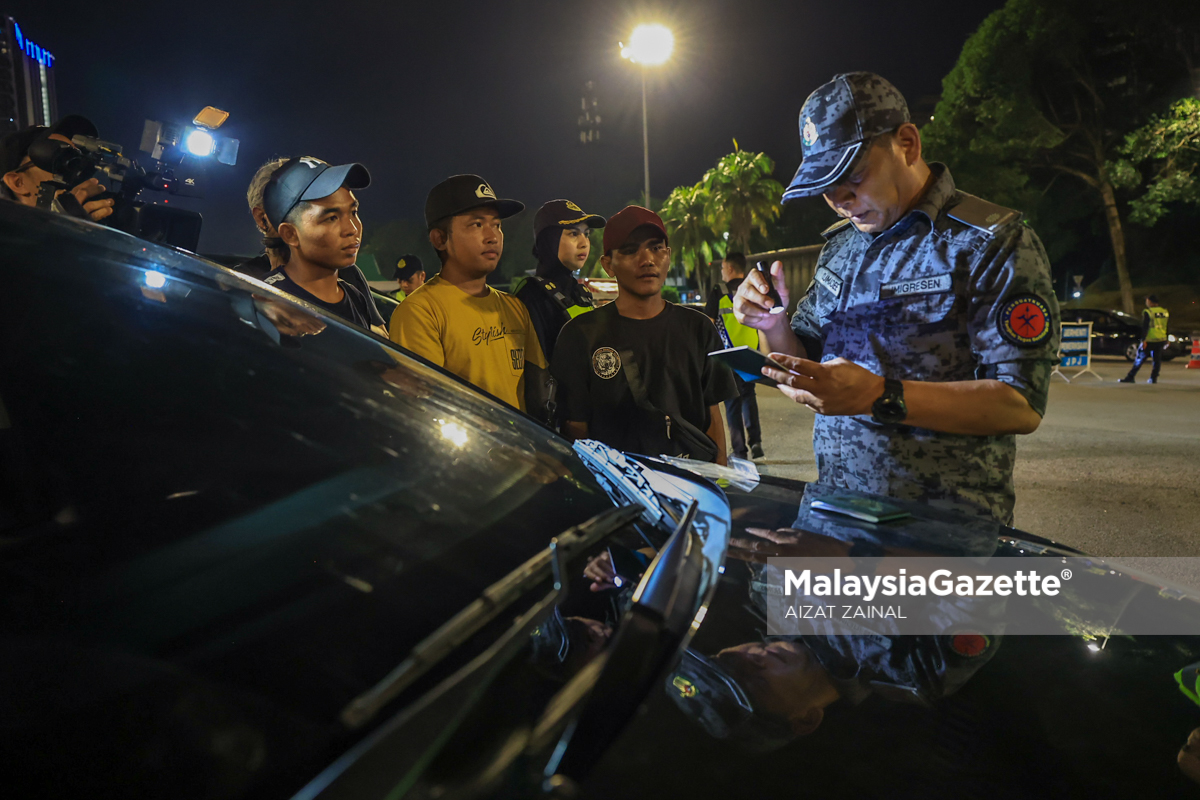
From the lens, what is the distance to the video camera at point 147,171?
3.19m

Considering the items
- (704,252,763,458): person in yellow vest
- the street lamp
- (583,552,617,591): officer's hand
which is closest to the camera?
(583,552,617,591): officer's hand

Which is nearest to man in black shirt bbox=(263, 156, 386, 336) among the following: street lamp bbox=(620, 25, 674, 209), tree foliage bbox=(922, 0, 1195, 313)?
street lamp bbox=(620, 25, 674, 209)

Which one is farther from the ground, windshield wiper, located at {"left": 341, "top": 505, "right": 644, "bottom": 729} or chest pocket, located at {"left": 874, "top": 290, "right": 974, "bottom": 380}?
chest pocket, located at {"left": 874, "top": 290, "right": 974, "bottom": 380}

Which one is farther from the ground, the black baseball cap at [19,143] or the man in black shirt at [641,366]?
the black baseball cap at [19,143]

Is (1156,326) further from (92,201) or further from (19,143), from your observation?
(19,143)

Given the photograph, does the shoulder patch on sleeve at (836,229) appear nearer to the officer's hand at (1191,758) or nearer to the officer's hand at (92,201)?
the officer's hand at (1191,758)

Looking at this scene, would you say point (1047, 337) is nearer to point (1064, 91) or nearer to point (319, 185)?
point (319, 185)

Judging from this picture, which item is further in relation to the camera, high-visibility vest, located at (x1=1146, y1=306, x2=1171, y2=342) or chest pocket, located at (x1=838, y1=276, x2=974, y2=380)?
high-visibility vest, located at (x1=1146, y1=306, x2=1171, y2=342)

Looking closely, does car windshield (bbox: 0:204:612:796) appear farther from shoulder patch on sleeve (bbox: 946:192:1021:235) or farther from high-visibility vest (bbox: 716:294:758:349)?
high-visibility vest (bbox: 716:294:758:349)

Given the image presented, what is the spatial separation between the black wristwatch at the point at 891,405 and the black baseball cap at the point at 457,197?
6.10ft

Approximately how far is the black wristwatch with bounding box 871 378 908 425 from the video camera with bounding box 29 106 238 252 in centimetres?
269

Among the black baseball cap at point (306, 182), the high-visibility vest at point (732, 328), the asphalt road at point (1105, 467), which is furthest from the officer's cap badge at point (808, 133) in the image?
the high-visibility vest at point (732, 328)

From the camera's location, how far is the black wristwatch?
1801 millimetres

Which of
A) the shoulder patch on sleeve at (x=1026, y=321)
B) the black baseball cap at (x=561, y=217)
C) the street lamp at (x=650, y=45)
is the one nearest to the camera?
the shoulder patch on sleeve at (x=1026, y=321)
